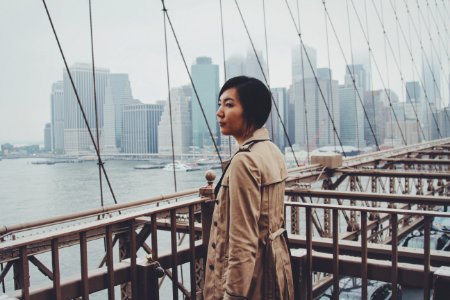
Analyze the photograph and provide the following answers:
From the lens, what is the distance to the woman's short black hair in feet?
5.40

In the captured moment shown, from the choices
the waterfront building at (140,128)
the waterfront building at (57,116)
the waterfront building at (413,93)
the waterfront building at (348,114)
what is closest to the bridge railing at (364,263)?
the waterfront building at (57,116)

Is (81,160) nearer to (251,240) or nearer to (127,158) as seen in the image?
(127,158)

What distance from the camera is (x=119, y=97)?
362 inches

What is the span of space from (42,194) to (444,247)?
1234 cm

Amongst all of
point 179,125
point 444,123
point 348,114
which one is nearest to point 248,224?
point 179,125

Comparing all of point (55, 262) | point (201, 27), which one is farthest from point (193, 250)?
point (201, 27)

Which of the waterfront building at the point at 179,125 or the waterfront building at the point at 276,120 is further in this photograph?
the waterfront building at the point at 276,120

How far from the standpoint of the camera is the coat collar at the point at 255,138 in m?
1.59

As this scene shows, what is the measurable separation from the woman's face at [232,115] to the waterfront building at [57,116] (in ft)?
20.7

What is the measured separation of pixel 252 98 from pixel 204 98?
386 inches

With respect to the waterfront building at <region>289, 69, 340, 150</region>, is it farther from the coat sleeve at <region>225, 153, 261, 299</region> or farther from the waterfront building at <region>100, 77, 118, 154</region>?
the coat sleeve at <region>225, 153, 261, 299</region>

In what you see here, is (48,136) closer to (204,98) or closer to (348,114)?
(204,98)

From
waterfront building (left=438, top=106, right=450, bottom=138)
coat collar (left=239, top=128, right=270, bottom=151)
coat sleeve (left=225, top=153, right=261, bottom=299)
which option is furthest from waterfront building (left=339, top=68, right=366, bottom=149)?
coat sleeve (left=225, top=153, right=261, bottom=299)

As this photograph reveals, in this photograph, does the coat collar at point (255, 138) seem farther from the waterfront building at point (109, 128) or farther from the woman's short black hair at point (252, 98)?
the waterfront building at point (109, 128)
